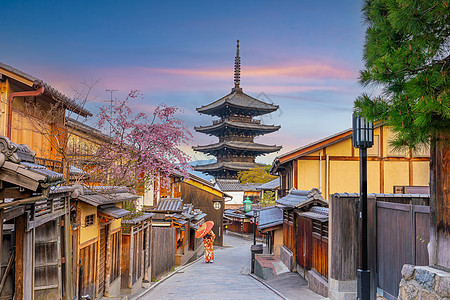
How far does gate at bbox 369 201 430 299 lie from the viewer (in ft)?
23.0

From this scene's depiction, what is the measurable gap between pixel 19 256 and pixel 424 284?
5.59 m

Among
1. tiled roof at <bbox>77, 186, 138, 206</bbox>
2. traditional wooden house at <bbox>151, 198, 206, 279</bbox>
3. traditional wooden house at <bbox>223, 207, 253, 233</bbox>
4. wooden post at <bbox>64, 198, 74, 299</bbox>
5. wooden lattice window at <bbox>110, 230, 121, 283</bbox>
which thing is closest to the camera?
wooden post at <bbox>64, 198, 74, 299</bbox>

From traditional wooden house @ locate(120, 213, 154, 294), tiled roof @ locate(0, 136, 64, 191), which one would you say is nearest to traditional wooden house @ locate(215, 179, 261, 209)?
traditional wooden house @ locate(120, 213, 154, 294)

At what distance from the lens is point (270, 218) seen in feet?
68.4

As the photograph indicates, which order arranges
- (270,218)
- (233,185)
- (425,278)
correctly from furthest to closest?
(233,185), (270,218), (425,278)

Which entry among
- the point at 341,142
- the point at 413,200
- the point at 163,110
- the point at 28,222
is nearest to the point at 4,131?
the point at 28,222

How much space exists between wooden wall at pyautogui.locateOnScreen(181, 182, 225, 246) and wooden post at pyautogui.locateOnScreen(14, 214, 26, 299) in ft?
116

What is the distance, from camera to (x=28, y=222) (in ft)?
20.3

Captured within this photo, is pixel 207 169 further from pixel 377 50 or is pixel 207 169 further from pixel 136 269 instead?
pixel 377 50

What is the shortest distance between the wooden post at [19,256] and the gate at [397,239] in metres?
6.19

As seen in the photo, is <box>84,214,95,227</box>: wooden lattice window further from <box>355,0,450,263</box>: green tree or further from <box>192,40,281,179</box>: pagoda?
<box>192,40,281,179</box>: pagoda

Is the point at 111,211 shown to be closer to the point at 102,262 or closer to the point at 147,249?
the point at 102,262

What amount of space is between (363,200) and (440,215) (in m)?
2.64

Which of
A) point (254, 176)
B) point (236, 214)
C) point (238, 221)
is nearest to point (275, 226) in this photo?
point (236, 214)
